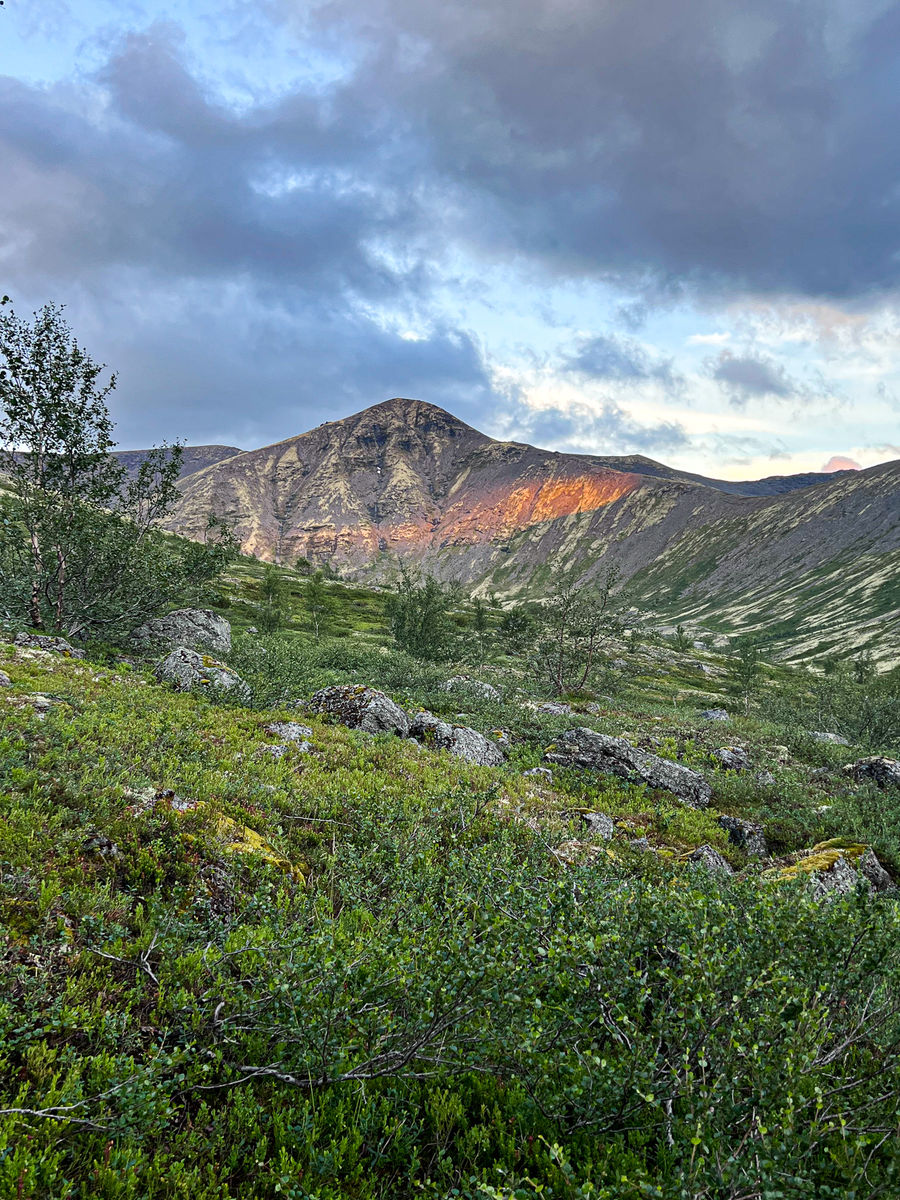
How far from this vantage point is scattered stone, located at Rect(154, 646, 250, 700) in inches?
796

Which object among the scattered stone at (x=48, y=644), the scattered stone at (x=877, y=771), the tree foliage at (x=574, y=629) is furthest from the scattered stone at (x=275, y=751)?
the tree foliage at (x=574, y=629)

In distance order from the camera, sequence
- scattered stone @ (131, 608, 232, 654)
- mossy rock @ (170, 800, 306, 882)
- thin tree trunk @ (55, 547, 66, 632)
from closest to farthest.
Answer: mossy rock @ (170, 800, 306, 882) → thin tree trunk @ (55, 547, 66, 632) → scattered stone @ (131, 608, 232, 654)

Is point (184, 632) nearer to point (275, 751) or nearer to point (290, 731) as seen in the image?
point (290, 731)

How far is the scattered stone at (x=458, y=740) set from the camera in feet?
63.0

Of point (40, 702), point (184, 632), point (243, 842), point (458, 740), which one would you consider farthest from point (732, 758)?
point (184, 632)

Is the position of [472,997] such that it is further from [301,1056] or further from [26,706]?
[26,706]

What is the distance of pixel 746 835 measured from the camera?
14.9 m

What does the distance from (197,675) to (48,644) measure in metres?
6.66

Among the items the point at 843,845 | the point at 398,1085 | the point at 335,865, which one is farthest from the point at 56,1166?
the point at 843,845

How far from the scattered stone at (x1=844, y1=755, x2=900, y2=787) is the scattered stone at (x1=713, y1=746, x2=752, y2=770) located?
3.68m

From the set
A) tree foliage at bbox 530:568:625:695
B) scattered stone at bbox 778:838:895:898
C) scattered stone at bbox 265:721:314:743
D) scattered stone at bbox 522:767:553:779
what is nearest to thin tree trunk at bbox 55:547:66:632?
scattered stone at bbox 265:721:314:743

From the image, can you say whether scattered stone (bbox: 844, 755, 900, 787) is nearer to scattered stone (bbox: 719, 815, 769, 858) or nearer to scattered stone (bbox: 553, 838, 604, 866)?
scattered stone (bbox: 719, 815, 769, 858)

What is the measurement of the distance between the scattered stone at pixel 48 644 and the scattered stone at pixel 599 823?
20873 millimetres

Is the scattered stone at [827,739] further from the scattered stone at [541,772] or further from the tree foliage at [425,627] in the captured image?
the tree foliage at [425,627]
